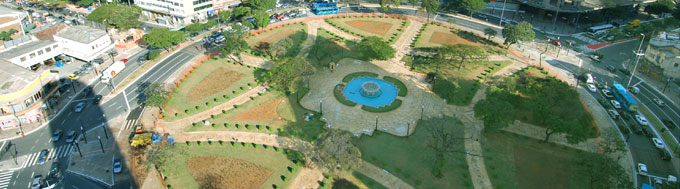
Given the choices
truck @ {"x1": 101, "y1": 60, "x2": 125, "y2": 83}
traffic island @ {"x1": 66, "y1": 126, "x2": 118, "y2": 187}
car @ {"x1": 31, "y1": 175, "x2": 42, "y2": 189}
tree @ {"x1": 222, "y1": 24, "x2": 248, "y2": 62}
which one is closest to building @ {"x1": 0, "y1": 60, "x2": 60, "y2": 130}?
truck @ {"x1": 101, "y1": 60, "x2": 125, "y2": 83}

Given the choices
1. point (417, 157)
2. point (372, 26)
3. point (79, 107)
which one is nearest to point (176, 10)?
point (79, 107)

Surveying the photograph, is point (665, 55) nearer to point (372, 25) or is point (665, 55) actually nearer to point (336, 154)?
point (372, 25)

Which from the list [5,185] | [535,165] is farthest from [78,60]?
[535,165]

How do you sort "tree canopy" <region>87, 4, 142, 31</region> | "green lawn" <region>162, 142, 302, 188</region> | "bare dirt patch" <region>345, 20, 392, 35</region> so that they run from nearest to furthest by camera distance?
"green lawn" <region>162, 142, 302, 188</region>
"tree canopy" <region>87, 4, 142, 31</region>
"bare dirt patch" <region>345, 20, 392, 35</region>

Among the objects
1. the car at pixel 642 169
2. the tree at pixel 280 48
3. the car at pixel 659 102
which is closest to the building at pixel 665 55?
the car at pixel 659 102

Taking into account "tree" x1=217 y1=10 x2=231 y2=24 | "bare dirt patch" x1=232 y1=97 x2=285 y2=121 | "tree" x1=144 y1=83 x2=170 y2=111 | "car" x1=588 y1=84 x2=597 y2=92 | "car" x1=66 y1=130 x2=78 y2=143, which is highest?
"tree" x1=217 y1=10 x2=231 y2=24

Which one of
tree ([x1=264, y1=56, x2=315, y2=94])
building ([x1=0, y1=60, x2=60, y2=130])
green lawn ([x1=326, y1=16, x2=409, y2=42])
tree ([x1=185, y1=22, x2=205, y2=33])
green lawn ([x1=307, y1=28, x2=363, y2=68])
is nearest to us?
building ([x1=0, y1=60, x2=60, y2=130])

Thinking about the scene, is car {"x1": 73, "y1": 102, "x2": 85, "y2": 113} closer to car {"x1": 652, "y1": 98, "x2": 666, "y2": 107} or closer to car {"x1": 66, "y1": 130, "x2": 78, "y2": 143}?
car {"x1": 66, "y1": 130, "x2": 78, "y2": 143}
